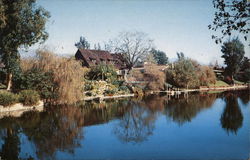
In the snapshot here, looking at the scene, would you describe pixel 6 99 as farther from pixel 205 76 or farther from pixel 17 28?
pixel 205 76

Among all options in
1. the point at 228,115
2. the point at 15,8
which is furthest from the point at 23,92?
the point at 228,115

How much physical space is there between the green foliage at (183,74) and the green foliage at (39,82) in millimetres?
19604

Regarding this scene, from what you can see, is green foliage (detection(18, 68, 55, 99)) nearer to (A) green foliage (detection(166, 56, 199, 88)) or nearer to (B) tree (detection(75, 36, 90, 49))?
(A) green foliage (detection(166, 56, 199, 88))

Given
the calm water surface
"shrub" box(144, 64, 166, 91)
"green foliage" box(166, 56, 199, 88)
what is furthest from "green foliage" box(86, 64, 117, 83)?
the calm water surface

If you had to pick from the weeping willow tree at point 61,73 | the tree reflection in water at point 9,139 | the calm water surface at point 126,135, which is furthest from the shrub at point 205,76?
the tree reflection in water at point 9,139

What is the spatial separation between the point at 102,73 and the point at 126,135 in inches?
740

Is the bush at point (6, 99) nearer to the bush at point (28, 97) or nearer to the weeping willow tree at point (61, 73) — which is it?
the bush at point (28, 97)

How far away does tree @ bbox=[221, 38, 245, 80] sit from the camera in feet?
147

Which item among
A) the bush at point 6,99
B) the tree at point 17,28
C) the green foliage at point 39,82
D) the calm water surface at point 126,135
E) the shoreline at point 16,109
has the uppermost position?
the tree at point 17,28

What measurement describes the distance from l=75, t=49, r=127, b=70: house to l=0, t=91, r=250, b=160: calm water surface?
986 inches

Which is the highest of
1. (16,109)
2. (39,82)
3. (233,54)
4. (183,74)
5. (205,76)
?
(233,54)

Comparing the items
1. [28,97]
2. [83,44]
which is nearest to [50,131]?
[28,97]

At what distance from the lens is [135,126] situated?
39.7ft

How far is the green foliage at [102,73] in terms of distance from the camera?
28625 mm
